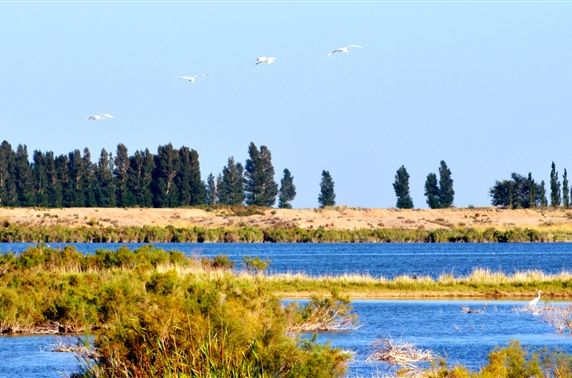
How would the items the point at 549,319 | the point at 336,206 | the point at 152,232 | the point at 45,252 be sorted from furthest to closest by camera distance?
the point at 336,206, the point at 152,232, the point at 45,252, the point at 549,319

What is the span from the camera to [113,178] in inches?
5861

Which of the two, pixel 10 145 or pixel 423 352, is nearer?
pixel 423 352

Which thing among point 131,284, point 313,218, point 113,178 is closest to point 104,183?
point 113,178

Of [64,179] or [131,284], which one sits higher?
[64,179]

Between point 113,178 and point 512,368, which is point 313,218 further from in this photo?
point 512,368

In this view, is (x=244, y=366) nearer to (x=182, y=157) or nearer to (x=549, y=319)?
(x=549, y=319)

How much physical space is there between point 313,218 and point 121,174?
2118 cm

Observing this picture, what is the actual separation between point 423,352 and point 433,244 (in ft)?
346

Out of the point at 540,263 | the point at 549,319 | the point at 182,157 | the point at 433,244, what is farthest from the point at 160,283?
the point at 182,157

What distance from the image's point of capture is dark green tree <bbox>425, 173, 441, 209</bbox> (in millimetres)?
151375

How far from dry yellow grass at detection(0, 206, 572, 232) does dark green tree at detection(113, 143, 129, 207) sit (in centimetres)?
536

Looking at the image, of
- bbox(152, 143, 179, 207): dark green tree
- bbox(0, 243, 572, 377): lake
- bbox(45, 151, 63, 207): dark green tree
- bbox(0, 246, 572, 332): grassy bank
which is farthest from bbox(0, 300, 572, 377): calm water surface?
bbox(45, 151, 63, 207): dark green tree

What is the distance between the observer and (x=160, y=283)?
3522 centimetres

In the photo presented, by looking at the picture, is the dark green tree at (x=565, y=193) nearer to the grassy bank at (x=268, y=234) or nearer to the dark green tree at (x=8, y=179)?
the grassy bank at (x=268, y=234)
